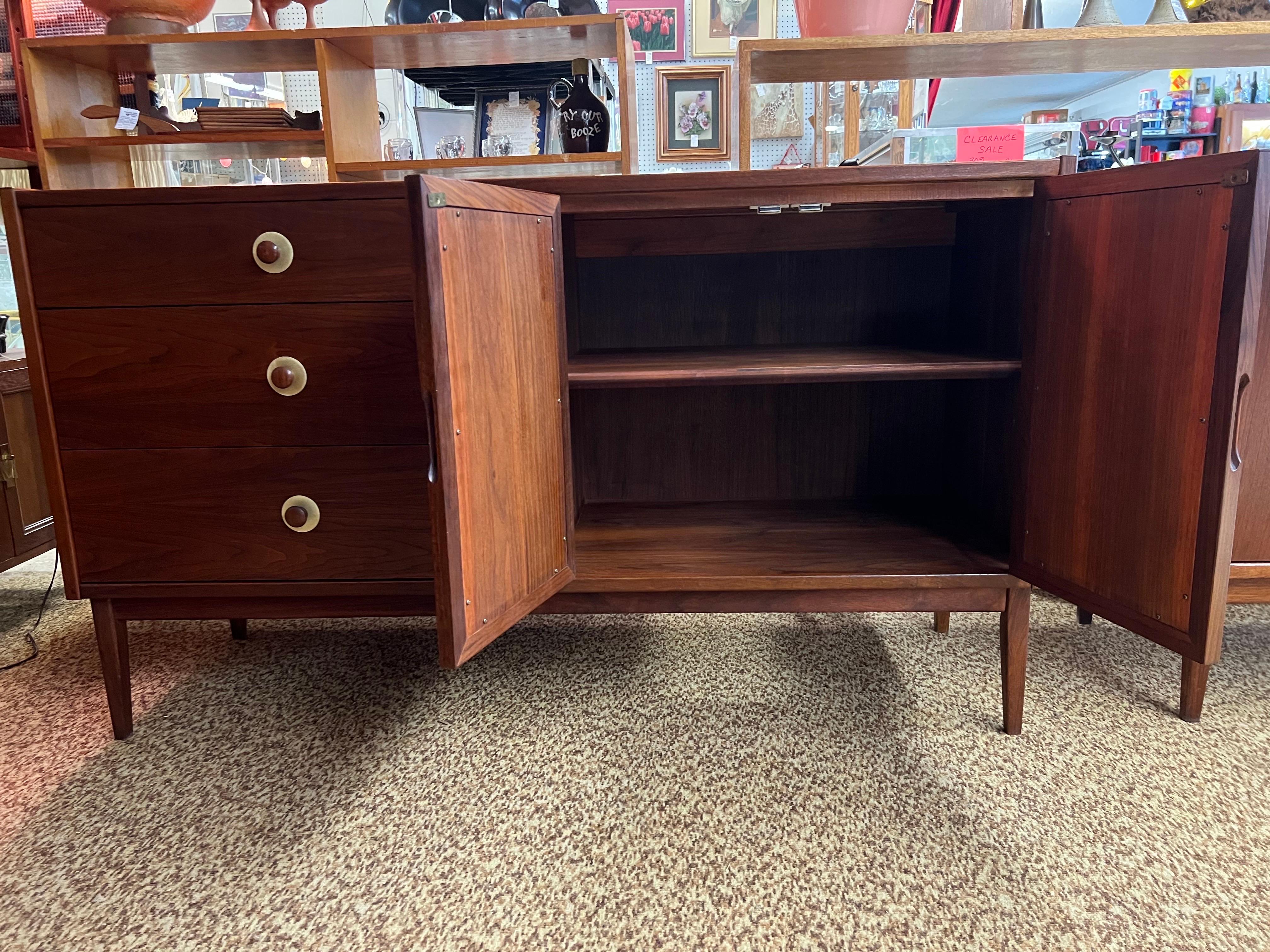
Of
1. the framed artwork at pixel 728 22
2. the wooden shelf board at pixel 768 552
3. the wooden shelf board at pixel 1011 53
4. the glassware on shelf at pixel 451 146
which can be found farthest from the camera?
the framed artwork at pixel 728 22

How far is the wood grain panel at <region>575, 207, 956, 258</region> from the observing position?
4.83 feet

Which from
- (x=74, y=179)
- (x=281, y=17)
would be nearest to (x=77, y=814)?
(x=74, y=179)

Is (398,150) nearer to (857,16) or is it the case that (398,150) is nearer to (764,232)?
(764,232)

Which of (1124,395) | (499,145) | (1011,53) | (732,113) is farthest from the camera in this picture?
(732,113)

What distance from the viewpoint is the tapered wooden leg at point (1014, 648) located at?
3.84 ft

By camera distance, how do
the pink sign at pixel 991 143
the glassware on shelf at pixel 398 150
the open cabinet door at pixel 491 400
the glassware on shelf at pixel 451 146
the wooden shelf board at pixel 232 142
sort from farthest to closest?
the glassware on shelf at pixel 398 150
the glassware on shelf at pixel 451 146
the wooden shelf board at pixel 232 142
the pink sign at pixel 991 143
the open cabinet door at pixel 491 400

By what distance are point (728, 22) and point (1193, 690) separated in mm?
2767

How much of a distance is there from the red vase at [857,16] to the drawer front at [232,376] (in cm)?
86

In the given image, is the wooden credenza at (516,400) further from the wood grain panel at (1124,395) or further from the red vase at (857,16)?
the red vase at (857,16)

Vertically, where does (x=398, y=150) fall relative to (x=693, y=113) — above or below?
below

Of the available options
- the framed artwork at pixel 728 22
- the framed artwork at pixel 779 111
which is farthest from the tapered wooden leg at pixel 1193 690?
the framed artwork at pixel 728 22

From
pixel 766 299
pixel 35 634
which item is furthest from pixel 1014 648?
pixel 35 634

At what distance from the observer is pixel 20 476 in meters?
1.74

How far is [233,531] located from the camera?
3.78 feet
